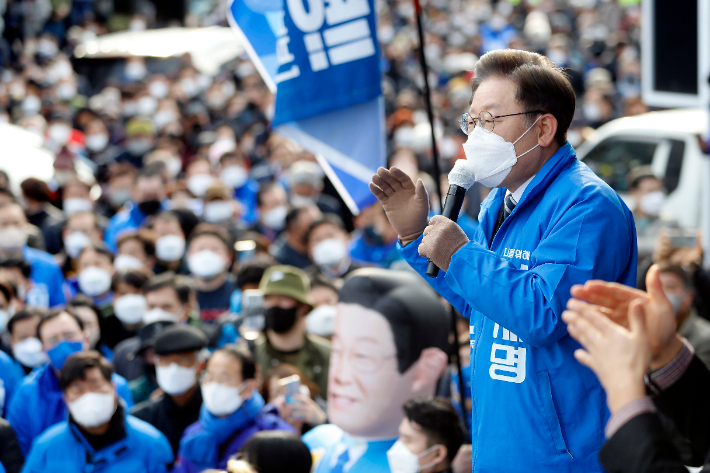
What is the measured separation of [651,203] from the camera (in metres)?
7.68

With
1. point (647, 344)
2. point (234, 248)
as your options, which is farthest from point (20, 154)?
point (647, 344)

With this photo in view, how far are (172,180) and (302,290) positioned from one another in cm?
544

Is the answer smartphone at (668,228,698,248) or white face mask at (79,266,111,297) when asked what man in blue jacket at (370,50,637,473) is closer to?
smartphone at (668,228,698,248)

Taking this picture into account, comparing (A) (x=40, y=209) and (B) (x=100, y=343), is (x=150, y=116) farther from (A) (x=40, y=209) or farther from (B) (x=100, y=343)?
(B) (x=100, y=343)

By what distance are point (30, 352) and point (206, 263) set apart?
1.73 m

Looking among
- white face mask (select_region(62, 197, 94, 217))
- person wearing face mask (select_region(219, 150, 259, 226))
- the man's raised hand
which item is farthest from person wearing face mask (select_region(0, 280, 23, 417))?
person wearing face mask (select_region(219, 150, 259, 226))

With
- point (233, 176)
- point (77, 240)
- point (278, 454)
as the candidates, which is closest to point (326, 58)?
point (278, 454)

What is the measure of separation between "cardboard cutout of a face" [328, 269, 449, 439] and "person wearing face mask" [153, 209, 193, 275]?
3743mm

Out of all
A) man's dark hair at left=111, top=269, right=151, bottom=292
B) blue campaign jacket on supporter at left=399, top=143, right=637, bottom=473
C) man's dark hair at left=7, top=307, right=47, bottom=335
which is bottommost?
man's dark hair at left=111, top=269, right=151, bottom=292

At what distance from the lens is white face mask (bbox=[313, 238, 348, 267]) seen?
6992 millimetres

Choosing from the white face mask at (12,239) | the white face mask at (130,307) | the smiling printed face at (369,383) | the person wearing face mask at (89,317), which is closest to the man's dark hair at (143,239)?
the white face mask at (12,239)

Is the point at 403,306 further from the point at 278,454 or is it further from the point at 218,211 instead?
the point at 218,211

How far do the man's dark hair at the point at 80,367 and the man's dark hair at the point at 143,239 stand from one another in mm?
2922

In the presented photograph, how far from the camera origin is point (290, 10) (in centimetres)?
458
